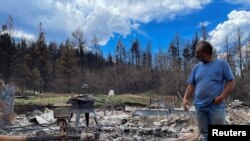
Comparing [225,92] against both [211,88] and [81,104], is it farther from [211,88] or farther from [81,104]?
[81,104]

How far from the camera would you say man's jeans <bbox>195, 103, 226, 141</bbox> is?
6289 millimetres

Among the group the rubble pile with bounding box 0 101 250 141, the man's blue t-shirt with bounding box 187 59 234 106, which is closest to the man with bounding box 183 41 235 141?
the man's blue t-shirt with bounding box 187 59 234 106

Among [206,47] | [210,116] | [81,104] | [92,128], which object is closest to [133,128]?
[92,128]

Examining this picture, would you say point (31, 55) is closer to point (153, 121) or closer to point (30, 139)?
point (153, 121)

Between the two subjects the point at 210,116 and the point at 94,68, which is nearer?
the point at 210,116

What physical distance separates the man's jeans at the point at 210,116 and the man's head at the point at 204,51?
0.72 meters

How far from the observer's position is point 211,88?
6352 mm

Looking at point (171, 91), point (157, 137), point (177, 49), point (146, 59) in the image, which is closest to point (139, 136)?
point (157, 137)

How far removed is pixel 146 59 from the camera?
95.8 meters

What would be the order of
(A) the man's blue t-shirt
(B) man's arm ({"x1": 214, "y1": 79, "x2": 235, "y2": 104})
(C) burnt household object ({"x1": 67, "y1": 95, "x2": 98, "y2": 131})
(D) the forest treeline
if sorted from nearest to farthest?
(B) man's arm ({"x1": 214, "y1": 79, "x2": 235, "y2": 104})
(A) the man's blue t-shirt
(C) burnt household object ({"x1": 67, "y1": 95, "x2": 98, "y2": 131})
(D) the forest treeline

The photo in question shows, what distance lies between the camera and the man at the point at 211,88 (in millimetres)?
6297

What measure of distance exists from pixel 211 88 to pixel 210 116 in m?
0.42

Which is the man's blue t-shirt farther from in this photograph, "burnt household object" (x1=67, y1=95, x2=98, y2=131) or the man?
"burnt household object" (x1=67, y1=95, x2=98, y2=131)

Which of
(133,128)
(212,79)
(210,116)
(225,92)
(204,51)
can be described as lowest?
(133,128)
